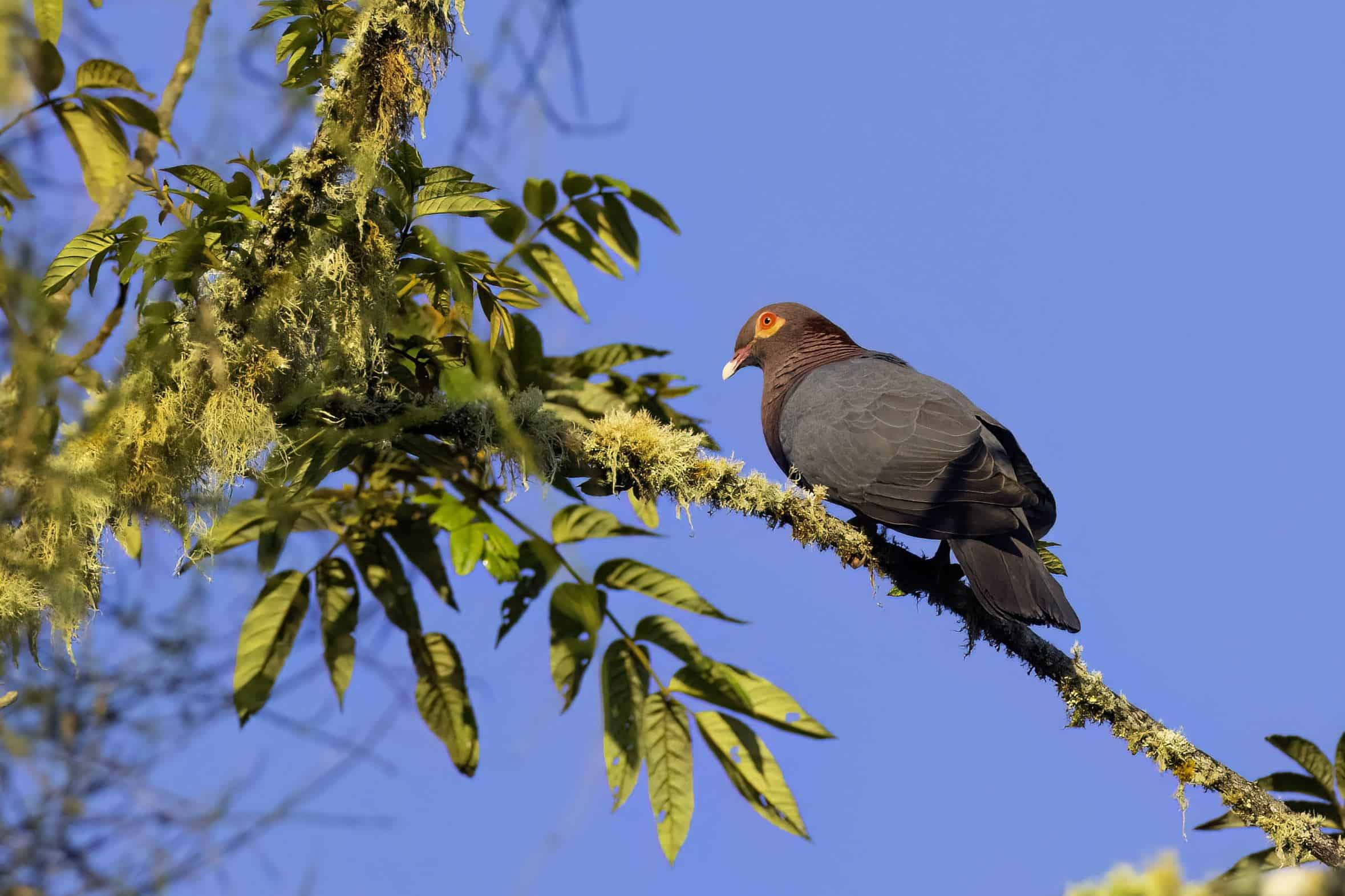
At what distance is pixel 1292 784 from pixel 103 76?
3.86m

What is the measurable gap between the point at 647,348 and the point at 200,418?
1.40m

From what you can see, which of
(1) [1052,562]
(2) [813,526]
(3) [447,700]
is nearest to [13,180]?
(3) [447,700]

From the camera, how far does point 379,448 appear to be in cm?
307

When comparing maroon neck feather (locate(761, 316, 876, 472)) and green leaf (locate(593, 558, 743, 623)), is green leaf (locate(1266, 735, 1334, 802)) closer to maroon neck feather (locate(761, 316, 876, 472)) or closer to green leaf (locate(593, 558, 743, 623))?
green leaf (locate(593, 558, 743, 623))

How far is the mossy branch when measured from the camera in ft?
10.1

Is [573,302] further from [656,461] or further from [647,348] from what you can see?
[656,461]

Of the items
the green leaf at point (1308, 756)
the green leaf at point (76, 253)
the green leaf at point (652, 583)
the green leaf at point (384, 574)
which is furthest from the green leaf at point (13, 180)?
the green leaf at point (1308, 756)

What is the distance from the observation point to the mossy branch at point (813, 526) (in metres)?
3.07

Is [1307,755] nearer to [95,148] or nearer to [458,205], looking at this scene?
[458,205]

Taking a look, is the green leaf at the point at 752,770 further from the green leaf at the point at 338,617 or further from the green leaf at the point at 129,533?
the green leaf at the point at 129,533

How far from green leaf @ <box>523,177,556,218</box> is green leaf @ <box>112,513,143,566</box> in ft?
4.81

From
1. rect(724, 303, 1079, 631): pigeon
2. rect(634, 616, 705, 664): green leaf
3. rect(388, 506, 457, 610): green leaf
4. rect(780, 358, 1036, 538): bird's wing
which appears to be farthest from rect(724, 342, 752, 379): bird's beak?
rect(634, 616, 705, 664): green leaf

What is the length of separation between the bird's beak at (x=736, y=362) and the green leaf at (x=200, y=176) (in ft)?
11.0

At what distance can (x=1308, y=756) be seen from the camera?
127 inches
